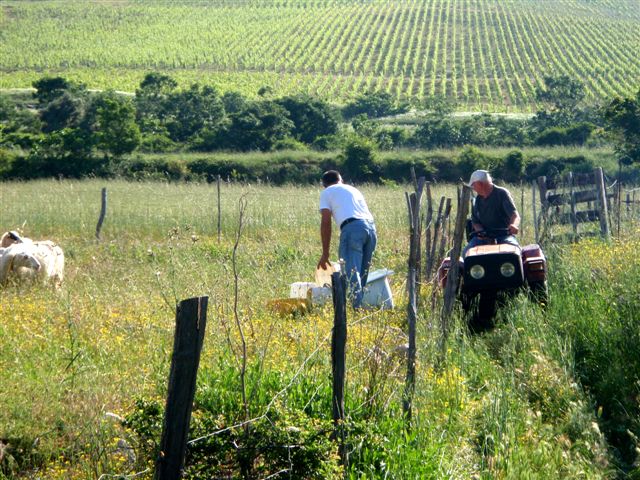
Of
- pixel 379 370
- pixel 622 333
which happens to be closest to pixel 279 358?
pixel 379 370

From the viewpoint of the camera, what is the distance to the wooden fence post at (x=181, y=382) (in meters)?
4.16

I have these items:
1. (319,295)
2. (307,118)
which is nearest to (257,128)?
(307,118)

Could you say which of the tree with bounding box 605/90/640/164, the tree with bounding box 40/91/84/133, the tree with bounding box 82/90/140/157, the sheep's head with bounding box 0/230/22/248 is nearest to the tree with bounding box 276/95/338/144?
the tree with bounding box 82/90/140/157

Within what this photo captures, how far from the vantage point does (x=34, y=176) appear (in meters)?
35.4

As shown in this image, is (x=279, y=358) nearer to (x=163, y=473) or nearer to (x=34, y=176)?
(x=163, y=473)

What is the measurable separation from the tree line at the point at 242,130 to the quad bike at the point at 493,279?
26721 mm

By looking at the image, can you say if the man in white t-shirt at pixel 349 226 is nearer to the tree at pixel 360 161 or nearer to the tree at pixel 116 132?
the tree at pixel 360 161

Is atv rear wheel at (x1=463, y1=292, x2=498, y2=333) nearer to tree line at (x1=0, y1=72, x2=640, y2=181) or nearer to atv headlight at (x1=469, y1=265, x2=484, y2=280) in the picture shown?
atv headlight at (x1=469, y1=265, x2=484, y2=280)

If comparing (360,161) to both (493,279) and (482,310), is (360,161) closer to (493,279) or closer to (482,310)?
(482,310)

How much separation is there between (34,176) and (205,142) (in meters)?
8.94

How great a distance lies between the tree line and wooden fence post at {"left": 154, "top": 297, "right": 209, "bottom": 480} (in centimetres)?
3143

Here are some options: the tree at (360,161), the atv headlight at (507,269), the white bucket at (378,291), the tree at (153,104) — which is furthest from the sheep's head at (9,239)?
the tree at (153,104)

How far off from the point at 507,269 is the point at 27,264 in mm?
5828

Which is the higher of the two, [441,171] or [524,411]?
[524,411]
